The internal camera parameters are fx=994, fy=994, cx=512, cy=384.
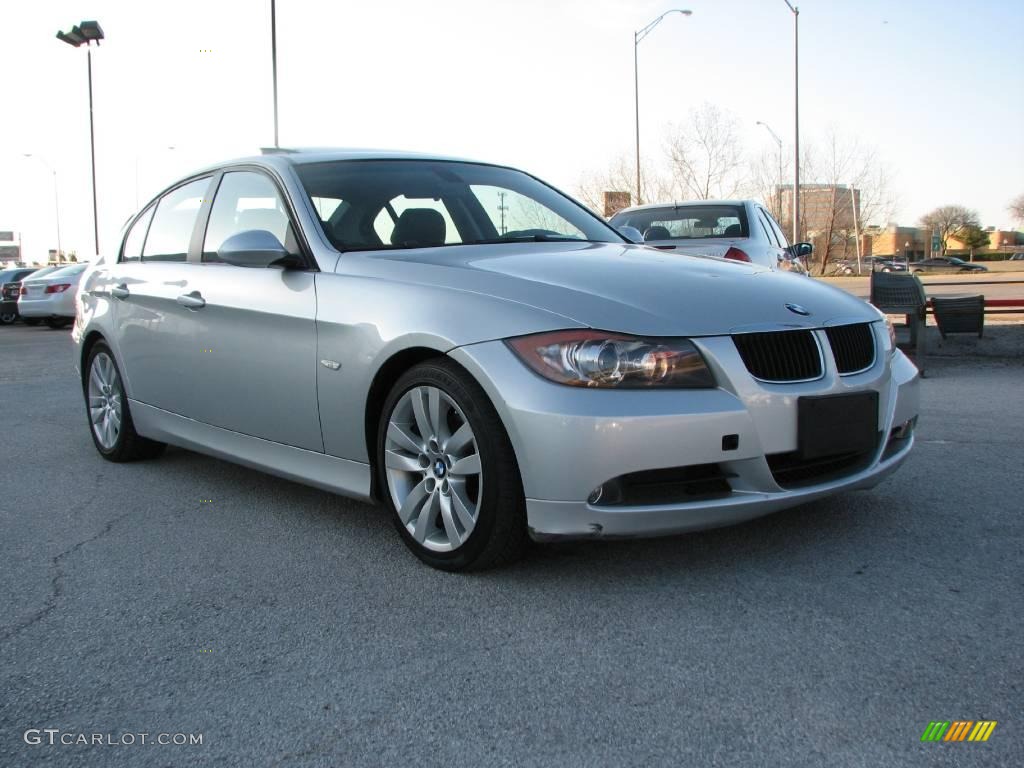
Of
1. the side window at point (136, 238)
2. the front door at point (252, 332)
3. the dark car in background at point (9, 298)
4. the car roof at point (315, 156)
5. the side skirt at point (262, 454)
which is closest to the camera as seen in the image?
the side skirt at point (262, 454)

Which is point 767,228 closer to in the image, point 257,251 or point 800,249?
point 800,249

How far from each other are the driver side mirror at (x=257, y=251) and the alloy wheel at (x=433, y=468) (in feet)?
2.96

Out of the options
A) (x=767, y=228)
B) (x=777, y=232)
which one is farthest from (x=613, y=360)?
(x=777, y=232)

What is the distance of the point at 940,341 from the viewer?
35.4 ft

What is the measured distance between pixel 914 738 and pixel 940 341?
942cm

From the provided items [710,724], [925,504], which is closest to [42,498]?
[710,724]

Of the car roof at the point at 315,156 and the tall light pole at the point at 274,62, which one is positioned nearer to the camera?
the car roof at the point at 315,156

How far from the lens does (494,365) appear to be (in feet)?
10.5

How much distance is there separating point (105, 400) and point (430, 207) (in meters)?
2.52

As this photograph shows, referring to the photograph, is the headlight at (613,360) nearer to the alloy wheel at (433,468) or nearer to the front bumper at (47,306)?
the alloy wheel at (433,468)

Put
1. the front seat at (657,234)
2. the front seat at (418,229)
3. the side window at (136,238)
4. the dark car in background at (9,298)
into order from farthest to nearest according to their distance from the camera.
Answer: the dark car in background at (9,298) < the front seat at (657,234) < the side window at (136,238) < the front seat at (418,229)

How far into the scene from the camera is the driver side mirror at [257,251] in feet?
13.1

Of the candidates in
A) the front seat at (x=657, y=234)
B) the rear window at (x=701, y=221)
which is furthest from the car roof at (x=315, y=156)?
the rear window at (x=701, y=221)

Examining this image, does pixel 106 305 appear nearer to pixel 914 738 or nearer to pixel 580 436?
pixel 580 436
